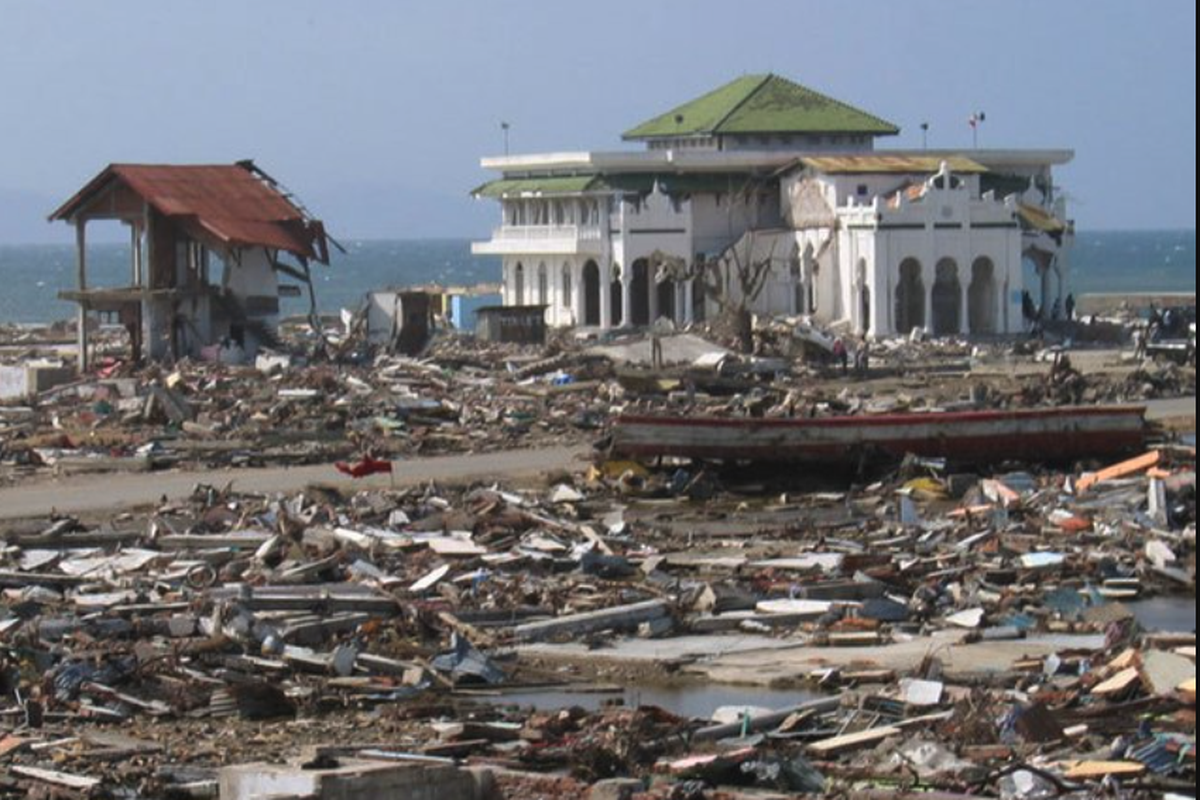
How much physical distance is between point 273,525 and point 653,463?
7808 mm

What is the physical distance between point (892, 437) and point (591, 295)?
36287mm

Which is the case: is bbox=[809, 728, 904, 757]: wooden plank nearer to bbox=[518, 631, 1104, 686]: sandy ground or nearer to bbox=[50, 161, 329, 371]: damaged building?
bbox=[518, 631, 1104, 686]: sandy ground

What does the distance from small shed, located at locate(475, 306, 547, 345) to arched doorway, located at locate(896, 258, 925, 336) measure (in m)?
8.85

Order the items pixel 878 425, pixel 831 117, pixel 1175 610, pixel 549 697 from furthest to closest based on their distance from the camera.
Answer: pixel 831 117
pixel 878 425
pixel 1175 610
pixel 549 697

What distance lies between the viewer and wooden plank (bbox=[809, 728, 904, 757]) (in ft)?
63.4

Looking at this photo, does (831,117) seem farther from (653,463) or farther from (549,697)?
(549,697)

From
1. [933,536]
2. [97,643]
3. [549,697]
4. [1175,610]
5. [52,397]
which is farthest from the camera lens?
[52,397]

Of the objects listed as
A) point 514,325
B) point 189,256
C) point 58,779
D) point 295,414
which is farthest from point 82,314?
point 58,779

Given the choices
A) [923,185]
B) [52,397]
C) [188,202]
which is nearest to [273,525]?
[52,397]

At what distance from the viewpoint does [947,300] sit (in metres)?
68.7

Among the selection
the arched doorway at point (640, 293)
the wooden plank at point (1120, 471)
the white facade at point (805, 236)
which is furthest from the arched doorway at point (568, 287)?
the wooden plank at point (1120, 471)

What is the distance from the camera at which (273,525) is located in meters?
31.7

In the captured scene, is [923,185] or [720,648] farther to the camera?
[923,185]

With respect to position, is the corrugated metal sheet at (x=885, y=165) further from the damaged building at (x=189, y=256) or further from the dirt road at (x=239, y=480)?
the dirt road at (x=239, y=480)
